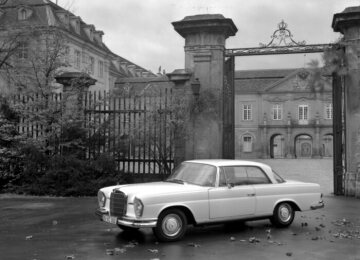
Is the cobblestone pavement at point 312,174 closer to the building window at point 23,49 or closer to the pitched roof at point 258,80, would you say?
the building window at point 23,49

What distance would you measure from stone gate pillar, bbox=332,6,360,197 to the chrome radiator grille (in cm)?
798

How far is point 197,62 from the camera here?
1488 cm

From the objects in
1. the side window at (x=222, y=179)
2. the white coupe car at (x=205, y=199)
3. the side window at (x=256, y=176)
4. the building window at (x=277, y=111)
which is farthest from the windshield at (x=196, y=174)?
the building window at (x=277, y=111)

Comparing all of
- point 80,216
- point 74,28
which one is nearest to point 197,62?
point 80,216

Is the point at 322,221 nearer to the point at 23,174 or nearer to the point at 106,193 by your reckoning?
the point at 106,193

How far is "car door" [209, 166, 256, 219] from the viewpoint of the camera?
8375 mm

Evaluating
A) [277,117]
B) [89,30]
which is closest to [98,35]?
[89,30]

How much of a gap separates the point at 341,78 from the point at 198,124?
4362 millimetres

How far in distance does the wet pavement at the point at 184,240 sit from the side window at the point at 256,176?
894 millimetres

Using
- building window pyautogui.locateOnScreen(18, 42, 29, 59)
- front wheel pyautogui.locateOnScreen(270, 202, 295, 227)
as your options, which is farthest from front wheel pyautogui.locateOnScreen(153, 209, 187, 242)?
building window pyautogui.locateOnScreen(18, 42, 29, 59)

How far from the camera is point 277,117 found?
67.0 m

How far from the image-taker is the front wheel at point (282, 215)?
9164 millimetres

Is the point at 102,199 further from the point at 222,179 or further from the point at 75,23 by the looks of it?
the point at 75,23

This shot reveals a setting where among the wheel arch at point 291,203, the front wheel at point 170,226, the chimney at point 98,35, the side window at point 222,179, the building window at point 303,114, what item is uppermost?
the chimney at point 98,35
